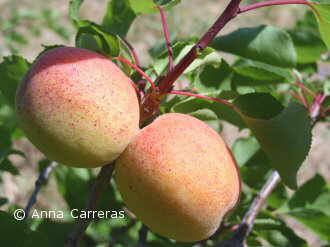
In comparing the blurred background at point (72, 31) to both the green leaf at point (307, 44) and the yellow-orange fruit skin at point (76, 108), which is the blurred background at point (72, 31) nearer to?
the green leaf at point (307, 44)

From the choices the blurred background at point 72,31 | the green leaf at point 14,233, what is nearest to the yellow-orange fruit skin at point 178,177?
the green leaf at point 14,233

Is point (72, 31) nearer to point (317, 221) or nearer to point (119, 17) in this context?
point (119, 17)

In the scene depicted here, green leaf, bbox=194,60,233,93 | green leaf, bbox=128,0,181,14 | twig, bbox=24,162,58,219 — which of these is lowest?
twig, bbox=24,162,58,219

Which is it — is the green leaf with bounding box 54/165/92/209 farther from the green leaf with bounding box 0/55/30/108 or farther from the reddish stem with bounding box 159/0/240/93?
the reddish stem with bounding box 159/0/240/93

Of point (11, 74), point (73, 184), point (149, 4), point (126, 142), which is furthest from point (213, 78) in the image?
point (73, 184)

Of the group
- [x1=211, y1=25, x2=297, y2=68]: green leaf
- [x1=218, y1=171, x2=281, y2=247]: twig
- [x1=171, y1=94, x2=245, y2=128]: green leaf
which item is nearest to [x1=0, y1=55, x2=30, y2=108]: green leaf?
[x1=171, y1=94, x2=245, y2=128]: green leaf

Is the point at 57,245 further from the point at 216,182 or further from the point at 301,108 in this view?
the point at 301,108
